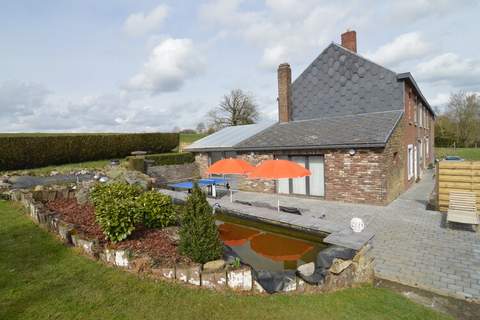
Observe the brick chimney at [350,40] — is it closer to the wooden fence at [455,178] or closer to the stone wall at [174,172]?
the wooden fence at [455,178]

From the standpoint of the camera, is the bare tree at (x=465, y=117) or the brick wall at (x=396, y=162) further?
the bare tree at (x=465, y=117)

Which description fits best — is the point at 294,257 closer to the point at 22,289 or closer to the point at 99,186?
the point at 22,289

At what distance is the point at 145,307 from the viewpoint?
4.42m

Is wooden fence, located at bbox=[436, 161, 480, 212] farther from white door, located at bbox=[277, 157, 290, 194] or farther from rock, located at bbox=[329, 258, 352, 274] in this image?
rock, located at bbox=[329, 258, 352, 274]

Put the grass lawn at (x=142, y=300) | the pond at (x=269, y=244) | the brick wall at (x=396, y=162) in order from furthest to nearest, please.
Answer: the brick wall at (x=396, y=162) → the pond at (x=269, y=244) → the grass lawn at (x=142, y=300)

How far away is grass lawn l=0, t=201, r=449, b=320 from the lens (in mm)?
4297

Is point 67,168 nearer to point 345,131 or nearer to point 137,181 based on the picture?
point 137,181

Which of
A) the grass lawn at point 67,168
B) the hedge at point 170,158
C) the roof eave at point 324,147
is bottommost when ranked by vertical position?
the grass lawn at point 67,168

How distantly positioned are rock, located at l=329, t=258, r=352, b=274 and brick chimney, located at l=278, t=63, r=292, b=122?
1447 cm

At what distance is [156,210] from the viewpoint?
757 cm

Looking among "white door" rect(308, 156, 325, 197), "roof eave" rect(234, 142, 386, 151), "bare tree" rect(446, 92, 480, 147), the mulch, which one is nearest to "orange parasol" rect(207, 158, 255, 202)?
"roof eave" rect(234, 142, 386, 151)

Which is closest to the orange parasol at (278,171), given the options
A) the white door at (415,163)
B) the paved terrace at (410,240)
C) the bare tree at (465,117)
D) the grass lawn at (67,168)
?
the paved terrace at (410,240)

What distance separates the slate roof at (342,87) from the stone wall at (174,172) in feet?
35.0

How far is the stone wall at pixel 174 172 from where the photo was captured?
2272 cm
